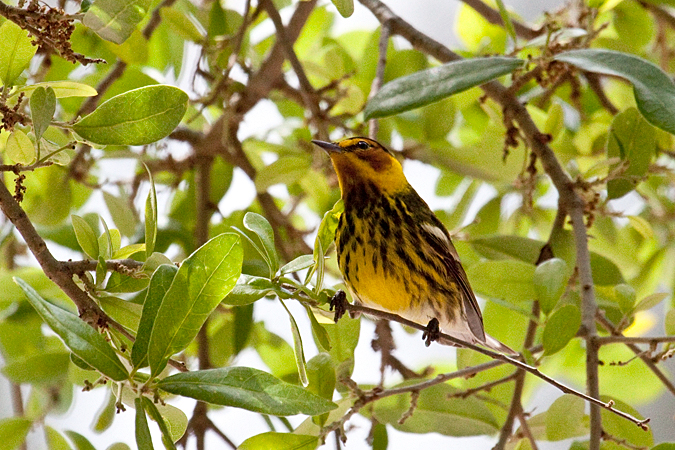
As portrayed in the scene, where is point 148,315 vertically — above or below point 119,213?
below

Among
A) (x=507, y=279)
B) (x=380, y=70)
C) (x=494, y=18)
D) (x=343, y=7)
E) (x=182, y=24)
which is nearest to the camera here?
(x=343, y=7)

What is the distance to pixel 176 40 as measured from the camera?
79.0 inches

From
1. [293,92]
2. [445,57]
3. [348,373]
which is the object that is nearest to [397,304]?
[348,373]

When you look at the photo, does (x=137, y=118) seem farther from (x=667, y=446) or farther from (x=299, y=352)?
(x=667, y=446)

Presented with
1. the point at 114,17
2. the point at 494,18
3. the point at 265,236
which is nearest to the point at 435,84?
the point at 265,236

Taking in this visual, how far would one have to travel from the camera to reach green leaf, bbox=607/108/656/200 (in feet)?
5.05

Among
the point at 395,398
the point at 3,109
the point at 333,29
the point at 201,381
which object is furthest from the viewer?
the point at 333,29

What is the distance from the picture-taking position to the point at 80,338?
80 centimetres

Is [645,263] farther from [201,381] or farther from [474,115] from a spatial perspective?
[201,381]

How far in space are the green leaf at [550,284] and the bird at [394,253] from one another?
0.31m

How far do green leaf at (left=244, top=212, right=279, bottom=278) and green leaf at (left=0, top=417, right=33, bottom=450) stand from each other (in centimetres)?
69

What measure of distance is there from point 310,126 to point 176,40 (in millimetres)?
449

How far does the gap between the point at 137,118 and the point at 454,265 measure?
3.20 ft

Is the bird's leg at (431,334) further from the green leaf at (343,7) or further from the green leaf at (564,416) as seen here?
the green leaf at (343,7)
